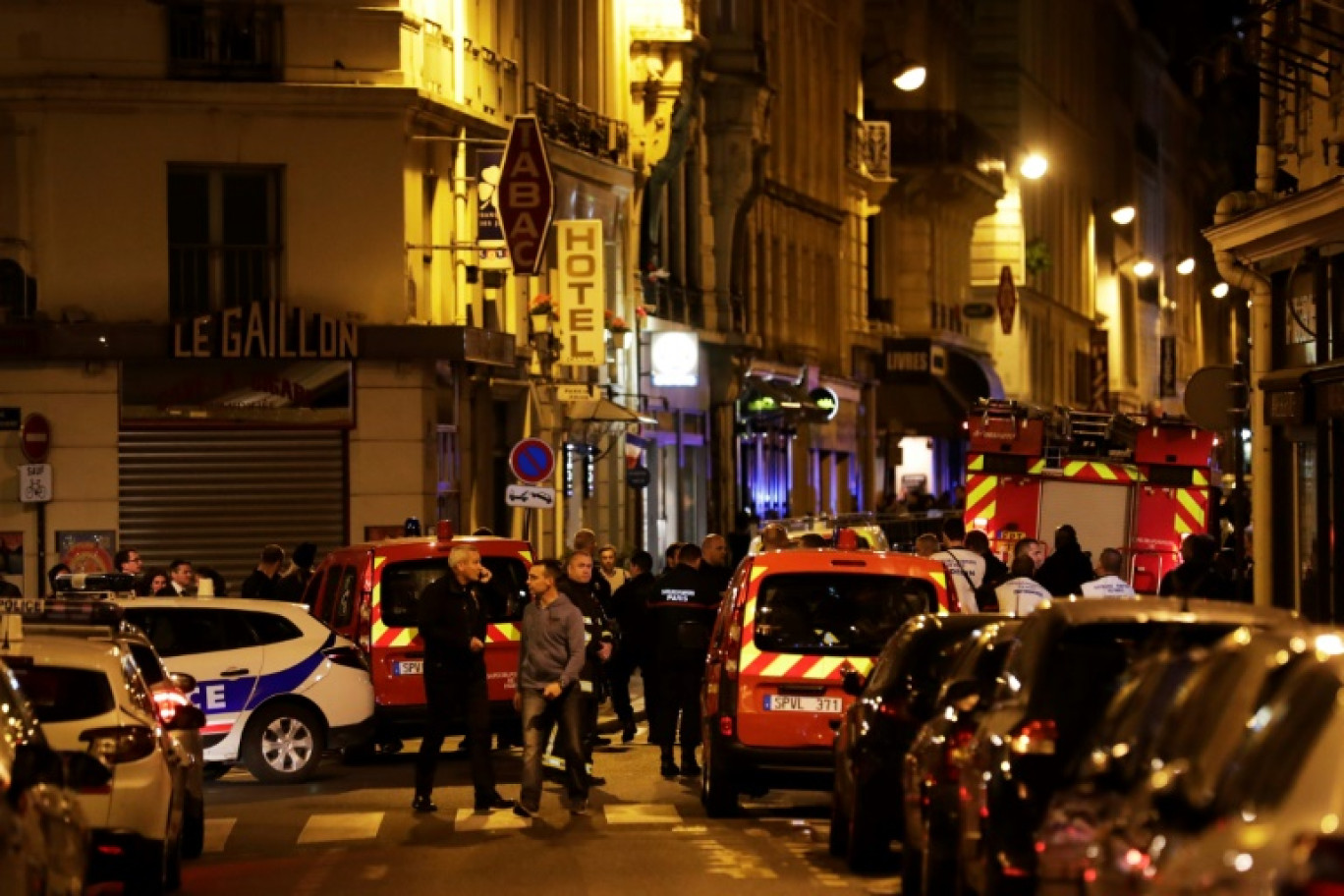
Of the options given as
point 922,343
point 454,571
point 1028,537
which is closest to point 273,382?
point 1028,537

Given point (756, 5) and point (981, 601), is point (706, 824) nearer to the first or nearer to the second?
point (981, 601)

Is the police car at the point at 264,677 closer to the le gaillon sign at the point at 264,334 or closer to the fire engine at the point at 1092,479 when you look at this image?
the le gaillon sign at the point at 264,334

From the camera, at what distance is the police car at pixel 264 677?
21953 millimetres

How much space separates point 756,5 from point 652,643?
2862cm

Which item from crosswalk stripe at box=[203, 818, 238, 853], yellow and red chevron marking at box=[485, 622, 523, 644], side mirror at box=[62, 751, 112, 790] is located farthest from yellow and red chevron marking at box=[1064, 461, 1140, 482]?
side mirror at box=[62, 751, 112, 790]

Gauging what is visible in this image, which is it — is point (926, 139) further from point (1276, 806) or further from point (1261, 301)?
point (1276, 806)

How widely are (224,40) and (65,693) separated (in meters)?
20.1

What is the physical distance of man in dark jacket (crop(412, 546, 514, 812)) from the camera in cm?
1969

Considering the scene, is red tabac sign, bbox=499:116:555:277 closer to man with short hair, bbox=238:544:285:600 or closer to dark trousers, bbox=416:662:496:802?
man with short hair, bbox=238:544:285:600

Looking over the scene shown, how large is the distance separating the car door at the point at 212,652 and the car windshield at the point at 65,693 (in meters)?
7.88

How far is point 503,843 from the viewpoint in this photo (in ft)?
58.7

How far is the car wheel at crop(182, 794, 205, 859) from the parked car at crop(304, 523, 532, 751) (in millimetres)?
5861

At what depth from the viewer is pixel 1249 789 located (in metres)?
7.29

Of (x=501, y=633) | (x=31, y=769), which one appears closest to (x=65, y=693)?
(x=31, y=769)
